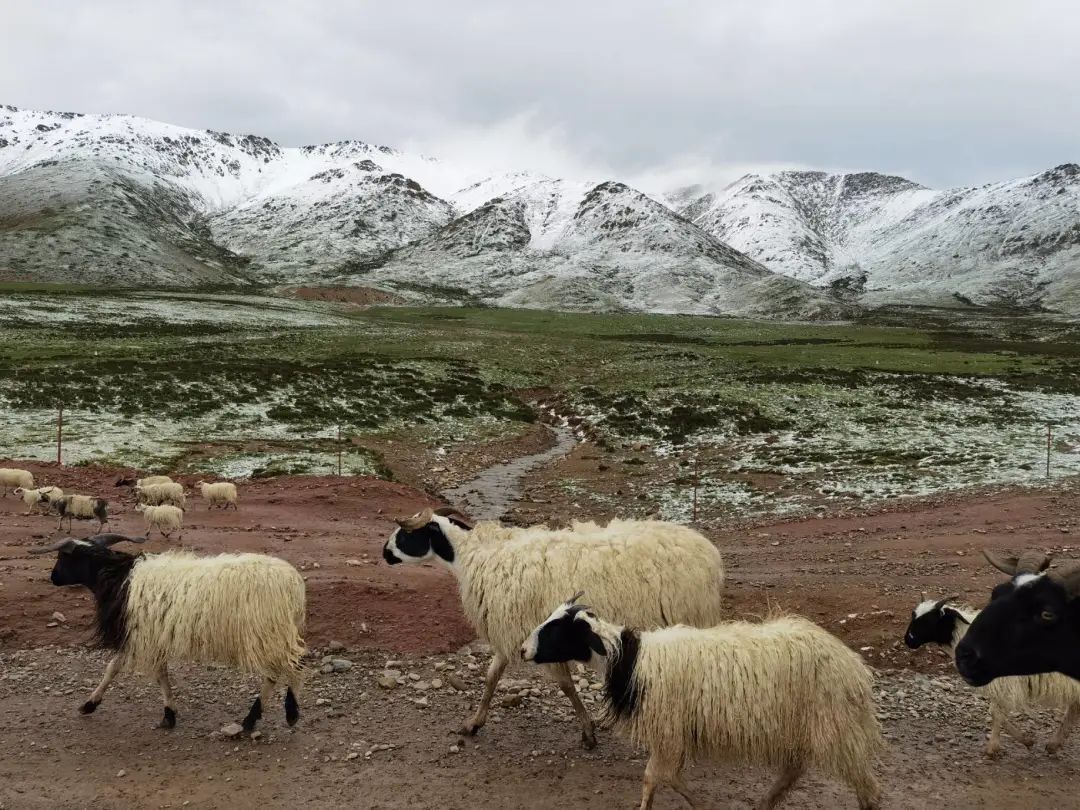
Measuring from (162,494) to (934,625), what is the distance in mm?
19932

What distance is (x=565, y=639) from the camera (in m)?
8.14

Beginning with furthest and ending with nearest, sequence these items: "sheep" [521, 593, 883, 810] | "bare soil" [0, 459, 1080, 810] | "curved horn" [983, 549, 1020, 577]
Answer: "bare soil" [0, 459, 1080, 810]
"sheep" [521, 593, 883, 810]
"curved horn" [983, 549, 1020, 577]

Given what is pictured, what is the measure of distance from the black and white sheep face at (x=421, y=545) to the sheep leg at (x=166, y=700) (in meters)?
3.30

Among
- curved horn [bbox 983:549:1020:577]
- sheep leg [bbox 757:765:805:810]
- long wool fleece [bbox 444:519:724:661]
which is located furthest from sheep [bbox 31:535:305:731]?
curved horn [bbox 983:549:1020:577]

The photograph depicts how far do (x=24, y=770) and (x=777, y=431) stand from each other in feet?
117

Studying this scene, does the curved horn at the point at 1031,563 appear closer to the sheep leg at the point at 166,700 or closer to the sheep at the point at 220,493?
the sheep leg at the point at 166,700

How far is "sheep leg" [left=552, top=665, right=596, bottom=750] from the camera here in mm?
9000

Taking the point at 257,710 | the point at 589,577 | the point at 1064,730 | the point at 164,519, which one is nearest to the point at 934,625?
the point at 1064,730

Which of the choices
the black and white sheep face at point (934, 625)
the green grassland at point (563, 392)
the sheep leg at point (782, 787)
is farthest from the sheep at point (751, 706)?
the green grassland at point (563, 392)

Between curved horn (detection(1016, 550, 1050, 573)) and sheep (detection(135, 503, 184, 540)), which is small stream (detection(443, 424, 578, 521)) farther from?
curved horn (detection(1016, 550, 1050, 573))

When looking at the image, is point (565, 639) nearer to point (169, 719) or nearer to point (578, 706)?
point (578, 706)

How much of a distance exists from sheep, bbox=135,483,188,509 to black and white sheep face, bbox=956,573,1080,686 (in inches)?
808

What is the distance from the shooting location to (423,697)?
33.3 feet

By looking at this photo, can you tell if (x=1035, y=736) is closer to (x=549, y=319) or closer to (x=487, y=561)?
(x=487, y=561)
